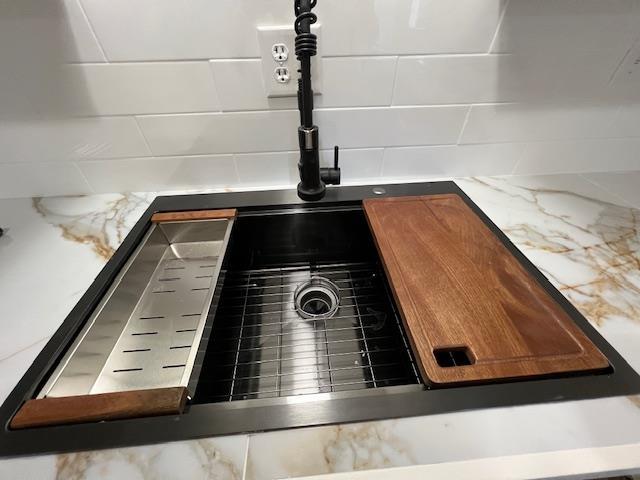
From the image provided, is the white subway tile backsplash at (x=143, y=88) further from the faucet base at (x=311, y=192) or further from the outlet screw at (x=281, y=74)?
the faucet base at (x=311, y=192)

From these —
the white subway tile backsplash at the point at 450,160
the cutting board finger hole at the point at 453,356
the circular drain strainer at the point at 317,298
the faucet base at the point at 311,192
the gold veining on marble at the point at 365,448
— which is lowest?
the gold veining on marble at the point at 365,448

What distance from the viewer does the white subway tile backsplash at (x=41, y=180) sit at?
2.15 feet

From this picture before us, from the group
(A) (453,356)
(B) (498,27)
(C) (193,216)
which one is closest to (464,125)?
(B) (498,27)

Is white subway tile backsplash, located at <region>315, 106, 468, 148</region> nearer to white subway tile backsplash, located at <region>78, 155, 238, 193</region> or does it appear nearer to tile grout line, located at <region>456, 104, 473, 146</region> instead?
tile grout line, located at <region>456, 104, 473, 146</region>

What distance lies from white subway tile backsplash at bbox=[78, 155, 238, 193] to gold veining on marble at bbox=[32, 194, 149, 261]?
35 millimetres

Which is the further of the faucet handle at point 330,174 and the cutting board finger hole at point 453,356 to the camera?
the faucet handle at point 330,174

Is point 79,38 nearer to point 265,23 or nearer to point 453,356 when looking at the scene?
point 265,23

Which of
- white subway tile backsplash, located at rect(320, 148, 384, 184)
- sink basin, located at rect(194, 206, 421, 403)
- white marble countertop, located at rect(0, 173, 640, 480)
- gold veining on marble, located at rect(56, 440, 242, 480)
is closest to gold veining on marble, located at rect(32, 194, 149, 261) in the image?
white marble countertop, located at rect(0, 173, 640, 480)

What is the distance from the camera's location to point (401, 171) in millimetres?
733

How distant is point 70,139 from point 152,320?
0.45 meters

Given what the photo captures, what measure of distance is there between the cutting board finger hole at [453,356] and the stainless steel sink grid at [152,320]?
0.33 metres

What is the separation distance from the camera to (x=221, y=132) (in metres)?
0.64

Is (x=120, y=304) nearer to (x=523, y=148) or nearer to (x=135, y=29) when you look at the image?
(x=135, y=29)

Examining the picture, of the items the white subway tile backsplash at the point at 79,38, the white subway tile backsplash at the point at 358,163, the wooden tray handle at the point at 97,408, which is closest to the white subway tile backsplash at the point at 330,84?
the white subway tile backsplash at the point at 358,163
